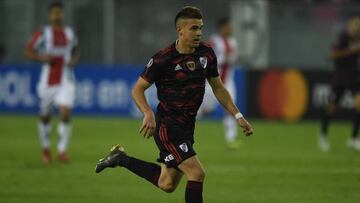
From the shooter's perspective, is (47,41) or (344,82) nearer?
(47,41)

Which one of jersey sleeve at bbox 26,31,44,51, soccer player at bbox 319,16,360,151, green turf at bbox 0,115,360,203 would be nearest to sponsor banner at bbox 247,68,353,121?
green turf at bbox 0,115,360,203

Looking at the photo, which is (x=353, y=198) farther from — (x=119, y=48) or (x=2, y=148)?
(x=119, y=48)

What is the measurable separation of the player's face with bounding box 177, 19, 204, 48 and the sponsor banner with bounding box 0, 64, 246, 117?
63.0 ft

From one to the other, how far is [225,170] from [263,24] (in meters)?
15.3

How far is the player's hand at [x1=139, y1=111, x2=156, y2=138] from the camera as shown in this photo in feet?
32.1

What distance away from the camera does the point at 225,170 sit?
53.6 ft

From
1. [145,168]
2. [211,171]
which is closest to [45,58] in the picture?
[211,171]

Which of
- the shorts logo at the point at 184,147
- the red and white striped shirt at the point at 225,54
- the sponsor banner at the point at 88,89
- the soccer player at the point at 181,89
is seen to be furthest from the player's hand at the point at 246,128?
the sponsor banner at the point at 88,89

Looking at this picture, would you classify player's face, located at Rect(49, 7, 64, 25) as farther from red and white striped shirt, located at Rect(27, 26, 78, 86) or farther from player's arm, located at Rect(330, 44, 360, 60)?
player's arm, located at Rect(330, 44, 360, 60)

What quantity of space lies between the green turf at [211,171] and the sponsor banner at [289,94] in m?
2.91

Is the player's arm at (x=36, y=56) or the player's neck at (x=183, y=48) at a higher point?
the player's neck at (x=183, y=48)

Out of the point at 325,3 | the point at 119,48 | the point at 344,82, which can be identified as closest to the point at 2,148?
the point at 344,82

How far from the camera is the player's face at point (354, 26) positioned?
20266 millimetres

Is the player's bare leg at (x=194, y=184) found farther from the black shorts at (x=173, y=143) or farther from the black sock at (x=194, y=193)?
the black shorts at (x=173, y=143)
